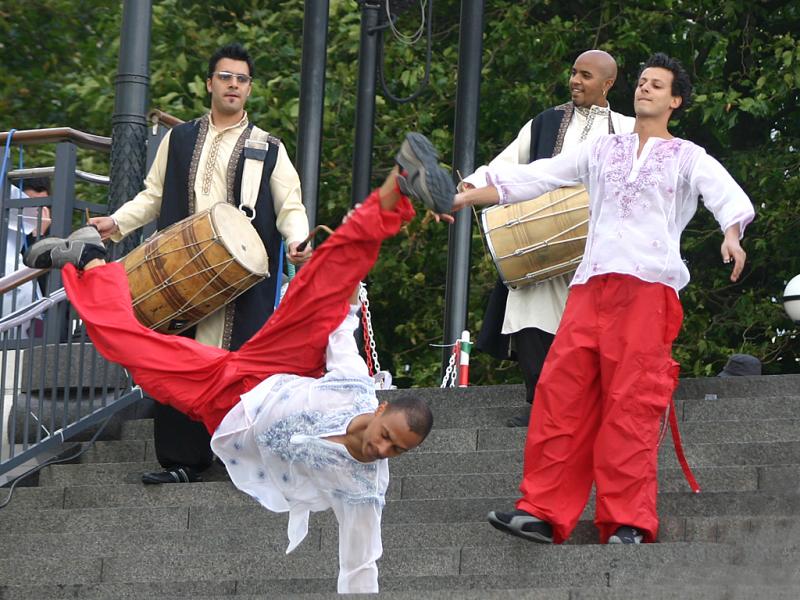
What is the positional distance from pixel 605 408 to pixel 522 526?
23.7 inches

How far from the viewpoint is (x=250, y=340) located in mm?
6859

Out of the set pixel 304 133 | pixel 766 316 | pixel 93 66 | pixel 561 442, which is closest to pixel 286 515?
pixel 561 442

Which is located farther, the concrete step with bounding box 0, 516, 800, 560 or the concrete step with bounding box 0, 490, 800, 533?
the concrete step with bounding box 0, 490, 800, 533

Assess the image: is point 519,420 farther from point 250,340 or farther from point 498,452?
point 250,340

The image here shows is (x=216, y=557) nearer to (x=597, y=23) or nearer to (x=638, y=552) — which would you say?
(x=638, y=552)

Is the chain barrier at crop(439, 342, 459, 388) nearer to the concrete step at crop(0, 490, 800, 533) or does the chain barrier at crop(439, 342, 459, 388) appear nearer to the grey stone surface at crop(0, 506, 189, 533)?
the concrete step at crop(0, 490, 800, 533)

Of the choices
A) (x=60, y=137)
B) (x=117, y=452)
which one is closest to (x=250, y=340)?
(x=117, y=452)

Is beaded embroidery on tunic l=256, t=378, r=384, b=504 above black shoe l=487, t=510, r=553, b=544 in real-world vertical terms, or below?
above

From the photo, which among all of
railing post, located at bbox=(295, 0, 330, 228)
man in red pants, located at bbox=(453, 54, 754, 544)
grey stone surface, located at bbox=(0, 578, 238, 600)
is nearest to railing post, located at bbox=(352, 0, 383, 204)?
railing post, located at bbox=(295, 0, 330, 228)

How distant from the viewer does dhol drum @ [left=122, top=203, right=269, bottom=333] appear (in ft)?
26.9

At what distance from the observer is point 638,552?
260 inches

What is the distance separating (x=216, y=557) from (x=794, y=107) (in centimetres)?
981

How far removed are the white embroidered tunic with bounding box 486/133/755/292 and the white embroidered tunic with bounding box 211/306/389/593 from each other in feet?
3.72

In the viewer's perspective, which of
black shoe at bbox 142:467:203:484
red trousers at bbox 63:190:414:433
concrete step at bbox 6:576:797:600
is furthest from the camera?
black shoe at bbox 142:467:203:484
